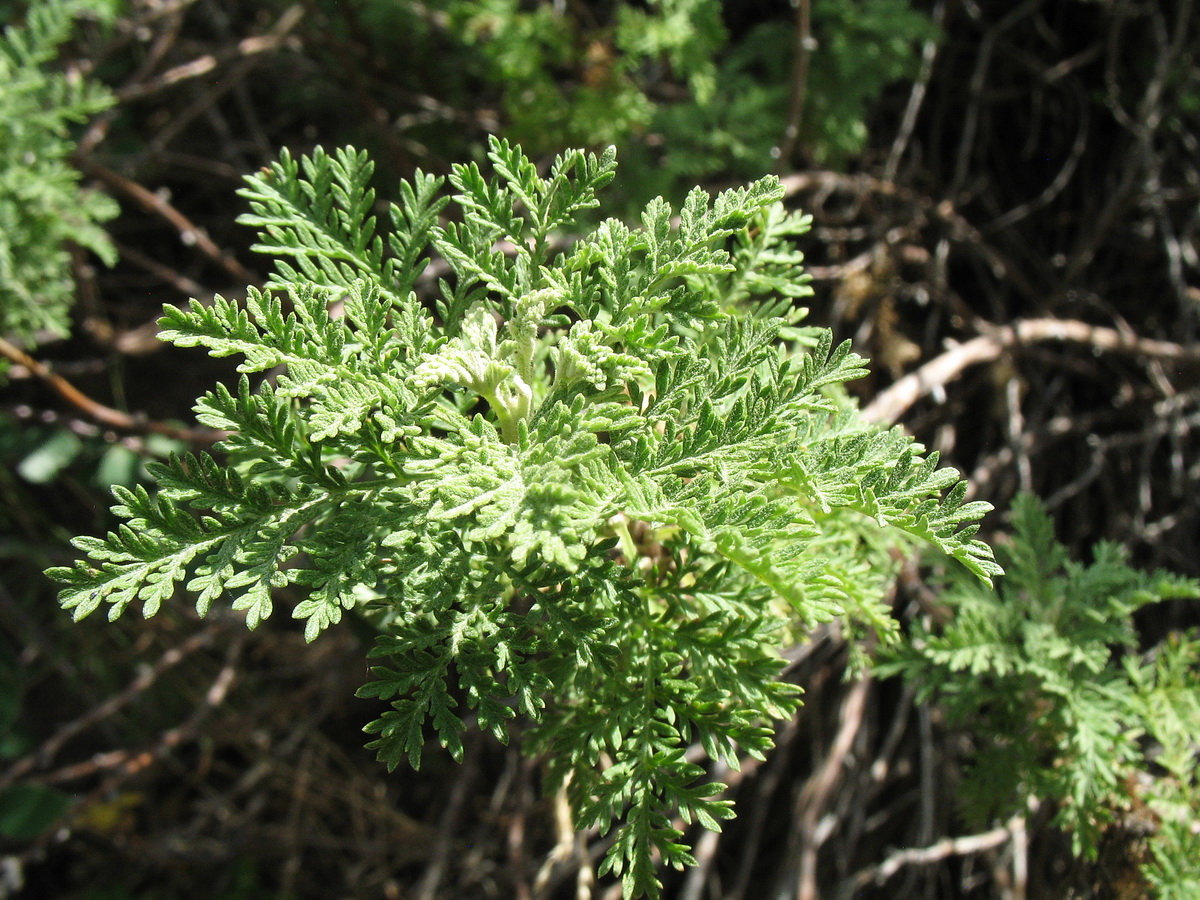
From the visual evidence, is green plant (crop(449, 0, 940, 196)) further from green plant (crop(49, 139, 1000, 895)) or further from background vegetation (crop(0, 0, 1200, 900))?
green plant (crop(49, 139, 1000, 895))

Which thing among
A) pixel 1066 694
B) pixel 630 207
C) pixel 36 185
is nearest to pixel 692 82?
pixel 630 207

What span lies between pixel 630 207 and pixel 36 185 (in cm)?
172

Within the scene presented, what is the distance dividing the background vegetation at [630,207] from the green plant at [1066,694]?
0.48 meters

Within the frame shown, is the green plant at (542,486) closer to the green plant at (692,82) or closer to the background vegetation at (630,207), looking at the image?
the background vegetation at (630,207)

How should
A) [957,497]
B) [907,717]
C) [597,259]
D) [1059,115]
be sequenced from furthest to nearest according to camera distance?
1. [1059,115]
2. [907,717]
3. [597,259]
4. [957,497]

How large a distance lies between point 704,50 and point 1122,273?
5.92ft

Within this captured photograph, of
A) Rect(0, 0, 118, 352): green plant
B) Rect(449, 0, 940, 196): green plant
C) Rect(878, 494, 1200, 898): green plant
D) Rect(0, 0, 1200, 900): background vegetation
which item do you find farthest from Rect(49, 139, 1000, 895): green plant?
Rect(449, 0, 940, 196): green plant

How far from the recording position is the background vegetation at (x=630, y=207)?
264cm

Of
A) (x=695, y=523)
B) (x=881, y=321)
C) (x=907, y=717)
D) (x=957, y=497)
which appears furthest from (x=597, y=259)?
(x=907, y=717)

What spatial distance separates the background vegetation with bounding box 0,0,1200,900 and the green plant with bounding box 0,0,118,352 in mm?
11

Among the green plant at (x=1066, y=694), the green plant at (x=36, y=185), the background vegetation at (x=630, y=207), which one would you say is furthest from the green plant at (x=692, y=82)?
the green plant at (x=1066, y=694)

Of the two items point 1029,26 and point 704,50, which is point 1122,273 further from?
point 704,50

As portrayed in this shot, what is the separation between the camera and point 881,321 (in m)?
3.01

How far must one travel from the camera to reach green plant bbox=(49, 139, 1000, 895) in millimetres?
1136
